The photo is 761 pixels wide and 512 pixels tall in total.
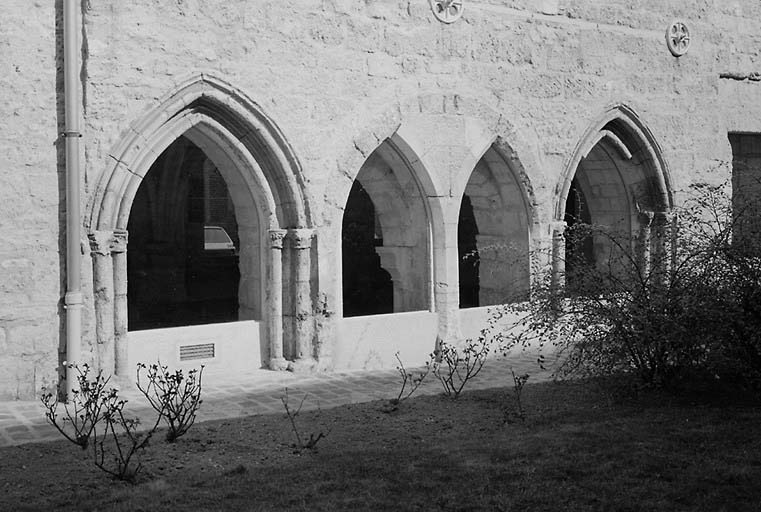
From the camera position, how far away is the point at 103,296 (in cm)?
736

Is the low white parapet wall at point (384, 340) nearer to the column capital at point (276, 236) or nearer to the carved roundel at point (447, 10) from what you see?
the column capital at point (276, 236)

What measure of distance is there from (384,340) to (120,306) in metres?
2.49

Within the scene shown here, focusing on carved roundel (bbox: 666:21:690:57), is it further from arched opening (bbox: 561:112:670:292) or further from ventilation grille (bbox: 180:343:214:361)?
ventilation grille (bbox: 180:343:214:361)

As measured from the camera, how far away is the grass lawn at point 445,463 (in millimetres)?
4516

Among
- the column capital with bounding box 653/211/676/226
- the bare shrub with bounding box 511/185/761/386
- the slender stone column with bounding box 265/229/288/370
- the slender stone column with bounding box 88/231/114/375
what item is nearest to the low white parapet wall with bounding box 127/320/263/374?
the slender stone column with bounding box 265/229/288/370

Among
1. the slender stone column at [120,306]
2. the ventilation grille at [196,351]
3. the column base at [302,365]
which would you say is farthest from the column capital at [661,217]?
the slender stone column at [120,306]

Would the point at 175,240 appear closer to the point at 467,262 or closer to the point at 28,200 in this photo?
the point at 467,262

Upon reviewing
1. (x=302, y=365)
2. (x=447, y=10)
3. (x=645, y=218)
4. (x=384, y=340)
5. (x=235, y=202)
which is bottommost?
(x=302, y=365)

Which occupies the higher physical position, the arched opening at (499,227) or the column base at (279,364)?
the arched opening at (499,227)

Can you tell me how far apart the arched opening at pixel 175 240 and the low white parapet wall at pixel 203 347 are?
15.7ft

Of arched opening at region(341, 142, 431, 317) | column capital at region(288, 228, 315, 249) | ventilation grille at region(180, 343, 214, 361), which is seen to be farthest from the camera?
arched opening at region(341, 142, 431, 317)

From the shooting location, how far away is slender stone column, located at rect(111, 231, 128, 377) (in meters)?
7.43

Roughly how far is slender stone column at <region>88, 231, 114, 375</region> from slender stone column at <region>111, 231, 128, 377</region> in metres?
0.05

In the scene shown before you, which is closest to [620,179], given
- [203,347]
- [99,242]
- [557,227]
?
[557,227]
